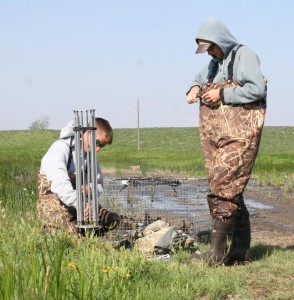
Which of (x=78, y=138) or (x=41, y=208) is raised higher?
(x=78, y=138)

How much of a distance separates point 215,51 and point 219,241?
1601mm

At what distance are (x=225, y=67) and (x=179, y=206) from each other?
5138 millimetres

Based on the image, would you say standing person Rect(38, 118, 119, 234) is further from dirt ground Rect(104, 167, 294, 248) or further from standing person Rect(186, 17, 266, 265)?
dirt ground Rect(104, 167, 294, 248)

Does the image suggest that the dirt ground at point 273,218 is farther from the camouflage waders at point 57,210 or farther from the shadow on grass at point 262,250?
the camouflage waders at point 57,210

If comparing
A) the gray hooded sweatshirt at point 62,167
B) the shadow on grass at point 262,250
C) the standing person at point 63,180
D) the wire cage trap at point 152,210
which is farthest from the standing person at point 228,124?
the wire cage trap at point 152,210

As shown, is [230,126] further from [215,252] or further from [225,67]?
[215,252]

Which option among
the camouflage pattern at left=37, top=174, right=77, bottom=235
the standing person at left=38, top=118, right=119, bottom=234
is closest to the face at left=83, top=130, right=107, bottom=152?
the standing person at left=38, top=118, right=119, bottom=234

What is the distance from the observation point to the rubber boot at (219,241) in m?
6.53

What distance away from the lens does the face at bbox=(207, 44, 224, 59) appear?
6.50 meters

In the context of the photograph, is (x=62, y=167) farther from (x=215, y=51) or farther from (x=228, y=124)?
(x=215, y=51)

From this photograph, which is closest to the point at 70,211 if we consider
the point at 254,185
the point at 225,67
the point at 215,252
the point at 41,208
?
the point at 41,208

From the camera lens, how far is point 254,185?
59.5 ft

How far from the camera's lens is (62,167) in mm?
6820

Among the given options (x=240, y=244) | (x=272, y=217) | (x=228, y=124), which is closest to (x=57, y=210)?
(x=240, y=244)
